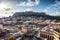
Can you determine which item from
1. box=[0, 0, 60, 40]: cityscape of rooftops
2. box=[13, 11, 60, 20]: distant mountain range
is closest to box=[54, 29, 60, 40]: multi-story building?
box=[0, 0, 60, 40]: cityscape of rooftops

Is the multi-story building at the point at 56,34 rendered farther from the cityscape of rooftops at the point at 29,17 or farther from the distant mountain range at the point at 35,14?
the distant mountain range at the point at 35,14

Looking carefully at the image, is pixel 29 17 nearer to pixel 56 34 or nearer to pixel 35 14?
pixel 35 14

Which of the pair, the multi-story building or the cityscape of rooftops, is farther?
the cityscape of rooftops

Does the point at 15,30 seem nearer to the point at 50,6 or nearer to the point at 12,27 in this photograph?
the point at 12,27

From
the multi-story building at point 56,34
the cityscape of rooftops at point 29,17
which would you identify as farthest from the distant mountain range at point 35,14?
the multi-story building at point 56,34

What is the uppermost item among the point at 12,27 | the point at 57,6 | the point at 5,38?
the point at 57,6

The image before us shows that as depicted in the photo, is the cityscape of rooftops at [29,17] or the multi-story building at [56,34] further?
the cityscape of rooftops at [29,17]

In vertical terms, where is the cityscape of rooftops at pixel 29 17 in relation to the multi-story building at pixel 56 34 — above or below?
above

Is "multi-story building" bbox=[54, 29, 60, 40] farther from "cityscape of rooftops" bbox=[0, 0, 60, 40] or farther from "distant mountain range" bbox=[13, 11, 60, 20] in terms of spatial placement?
"distant mountain range" bbox=[13, 11, 60, 20]

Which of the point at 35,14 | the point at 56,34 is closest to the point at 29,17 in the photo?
the point at 35,14

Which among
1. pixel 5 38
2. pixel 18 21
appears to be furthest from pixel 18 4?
pixel 5 38

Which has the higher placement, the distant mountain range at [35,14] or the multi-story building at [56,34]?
the distant mountain range at [35,14]
